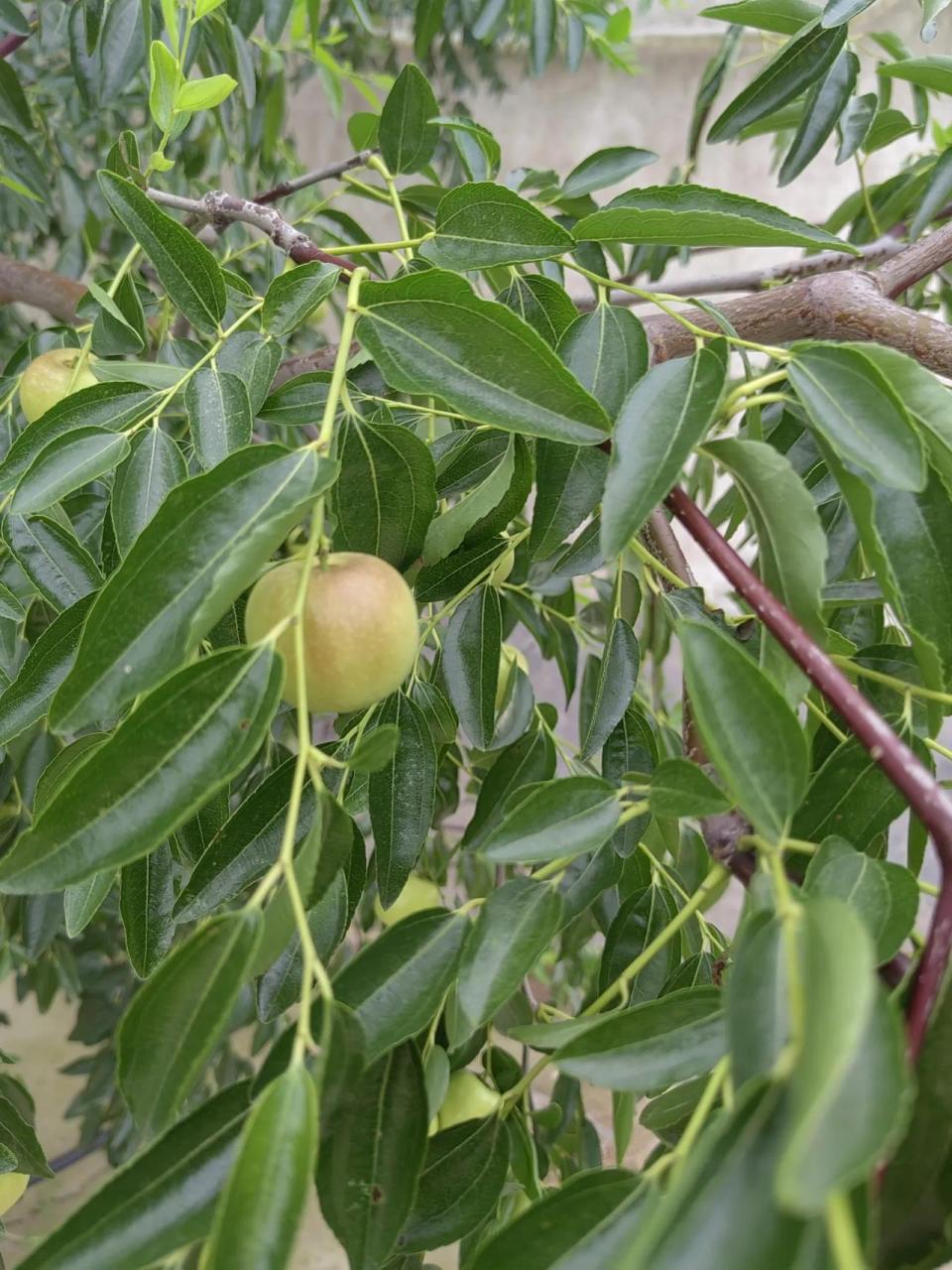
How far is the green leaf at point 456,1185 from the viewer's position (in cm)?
31

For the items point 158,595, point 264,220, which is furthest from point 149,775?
point 264,220

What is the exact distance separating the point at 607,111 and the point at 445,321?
8.99 feet

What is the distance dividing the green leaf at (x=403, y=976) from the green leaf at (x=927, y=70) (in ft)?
1.61

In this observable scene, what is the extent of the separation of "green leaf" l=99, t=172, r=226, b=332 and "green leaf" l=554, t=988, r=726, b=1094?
0.29 meters

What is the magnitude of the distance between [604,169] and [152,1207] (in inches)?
20.9

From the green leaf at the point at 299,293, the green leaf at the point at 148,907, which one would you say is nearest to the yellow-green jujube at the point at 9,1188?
the green leaf at the point at 148,907

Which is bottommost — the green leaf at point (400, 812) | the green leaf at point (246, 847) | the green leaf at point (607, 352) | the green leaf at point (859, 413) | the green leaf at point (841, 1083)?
the green leaf at point (400, 812)

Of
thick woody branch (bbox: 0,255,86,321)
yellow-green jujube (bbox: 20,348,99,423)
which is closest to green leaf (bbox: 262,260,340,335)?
yellow-green jujube (bbox: 20,348,99,423)

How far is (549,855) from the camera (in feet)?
0.84

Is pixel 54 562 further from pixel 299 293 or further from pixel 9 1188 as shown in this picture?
pixel 9 1188

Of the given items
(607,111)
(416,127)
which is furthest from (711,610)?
(607,111)

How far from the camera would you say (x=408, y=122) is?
0.51 metres

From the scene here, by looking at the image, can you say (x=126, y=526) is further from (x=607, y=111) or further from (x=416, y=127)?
(x=607, y=111)

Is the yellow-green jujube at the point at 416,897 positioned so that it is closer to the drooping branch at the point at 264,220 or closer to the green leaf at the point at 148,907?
the green leaf at the point at 148,907
